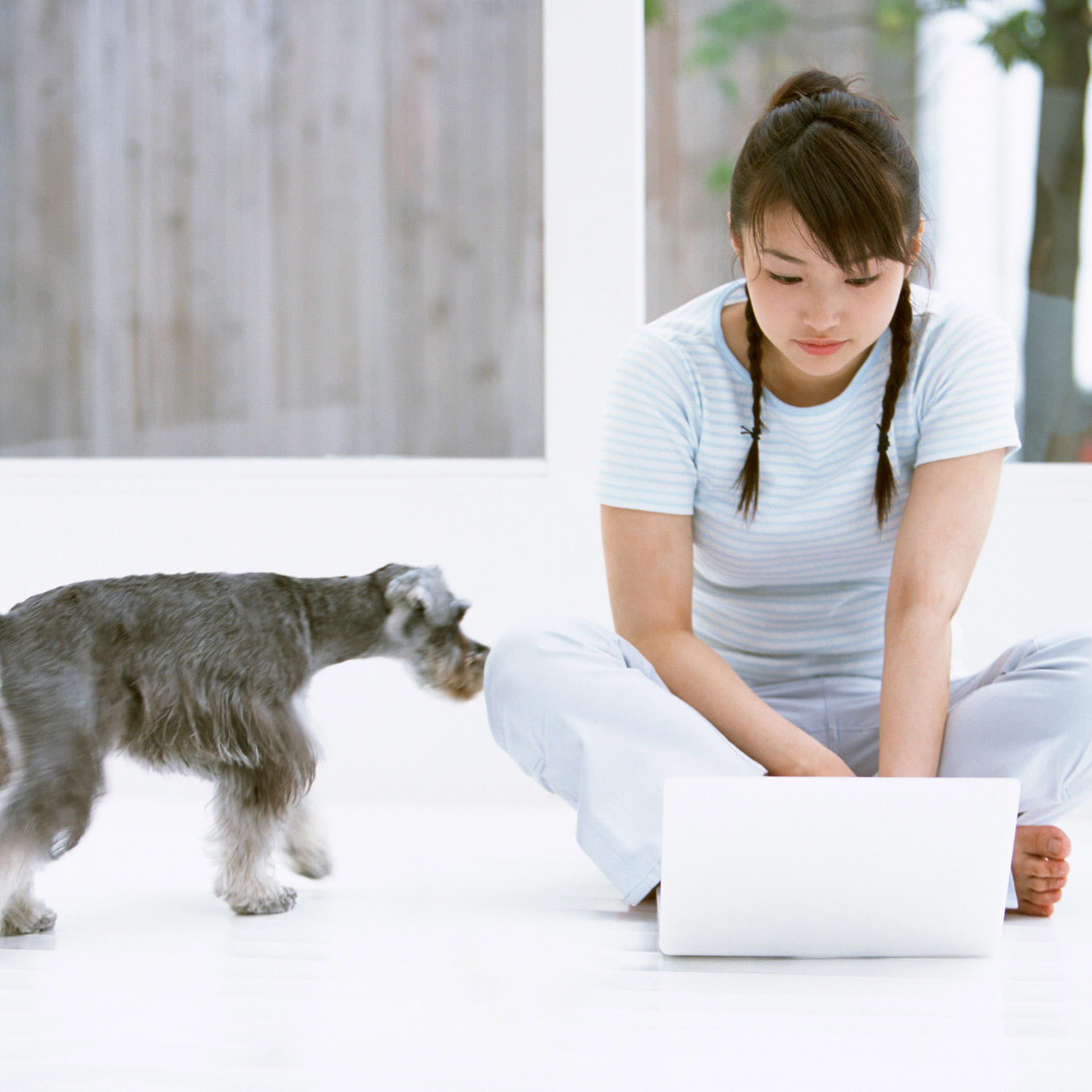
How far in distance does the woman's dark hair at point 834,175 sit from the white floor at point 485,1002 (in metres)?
0.73

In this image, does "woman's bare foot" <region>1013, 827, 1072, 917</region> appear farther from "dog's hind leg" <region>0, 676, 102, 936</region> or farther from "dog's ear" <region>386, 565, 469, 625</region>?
"dog's hind leg" <region>0, 676, 102, 936</region>

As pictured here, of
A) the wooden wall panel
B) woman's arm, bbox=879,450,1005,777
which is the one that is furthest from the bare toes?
the wooden wall panel

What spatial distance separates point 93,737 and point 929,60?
1.85m

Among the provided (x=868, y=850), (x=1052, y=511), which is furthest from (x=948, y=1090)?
(x=1052, y=511)

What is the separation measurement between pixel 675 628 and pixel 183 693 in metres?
0.57

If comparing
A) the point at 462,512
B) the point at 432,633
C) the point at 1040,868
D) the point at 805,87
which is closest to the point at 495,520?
the point at 462,512

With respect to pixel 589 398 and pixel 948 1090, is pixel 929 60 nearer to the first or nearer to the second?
pixel 589 398

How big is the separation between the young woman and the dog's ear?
0.33 ft

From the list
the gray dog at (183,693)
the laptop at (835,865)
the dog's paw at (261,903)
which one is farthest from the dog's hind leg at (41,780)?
the laptop at (835,865)

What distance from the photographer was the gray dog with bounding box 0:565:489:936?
4.36 feet

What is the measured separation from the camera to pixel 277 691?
4.66ft

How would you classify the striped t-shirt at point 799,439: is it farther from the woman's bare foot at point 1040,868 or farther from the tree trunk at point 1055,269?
the tree trunk at point 1055,269

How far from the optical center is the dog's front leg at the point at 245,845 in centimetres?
142

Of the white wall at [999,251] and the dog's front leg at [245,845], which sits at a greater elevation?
the white wall at [999,251]
